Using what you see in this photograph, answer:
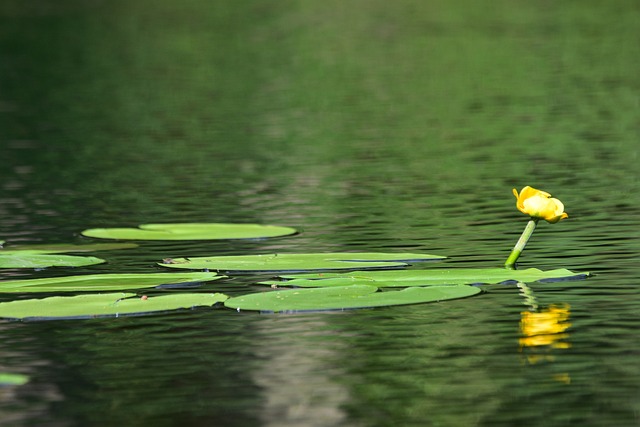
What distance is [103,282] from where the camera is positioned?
21.3ft

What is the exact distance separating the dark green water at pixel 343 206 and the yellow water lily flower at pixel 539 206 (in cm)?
31

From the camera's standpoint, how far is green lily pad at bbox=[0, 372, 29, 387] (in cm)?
485

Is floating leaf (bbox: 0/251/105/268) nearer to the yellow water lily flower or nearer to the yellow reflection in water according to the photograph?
the yellow water lily flower

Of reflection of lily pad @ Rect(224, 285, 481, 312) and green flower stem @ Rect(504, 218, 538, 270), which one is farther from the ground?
green flower stem @ Rect(504, 218, 538, 270)

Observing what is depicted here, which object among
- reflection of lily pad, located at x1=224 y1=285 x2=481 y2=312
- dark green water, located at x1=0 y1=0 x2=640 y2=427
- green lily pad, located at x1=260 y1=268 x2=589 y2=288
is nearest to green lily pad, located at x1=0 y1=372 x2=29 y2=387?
dark green water, located at x1=0 y1=0 x2=640 y2=427

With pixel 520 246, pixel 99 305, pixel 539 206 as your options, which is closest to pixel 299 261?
pixel 520 246

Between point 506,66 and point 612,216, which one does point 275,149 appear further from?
point 506,66

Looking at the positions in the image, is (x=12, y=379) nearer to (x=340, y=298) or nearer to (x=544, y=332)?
(x=340, y=298)

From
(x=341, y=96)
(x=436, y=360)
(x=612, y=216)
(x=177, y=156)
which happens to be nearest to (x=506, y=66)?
(x=341, y=96)

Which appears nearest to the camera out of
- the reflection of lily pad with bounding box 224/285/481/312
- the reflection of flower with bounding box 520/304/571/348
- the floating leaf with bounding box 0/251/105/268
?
the reflection of flower with bounding box 520/304/571/348

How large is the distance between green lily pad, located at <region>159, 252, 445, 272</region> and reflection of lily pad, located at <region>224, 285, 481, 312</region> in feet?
1.94

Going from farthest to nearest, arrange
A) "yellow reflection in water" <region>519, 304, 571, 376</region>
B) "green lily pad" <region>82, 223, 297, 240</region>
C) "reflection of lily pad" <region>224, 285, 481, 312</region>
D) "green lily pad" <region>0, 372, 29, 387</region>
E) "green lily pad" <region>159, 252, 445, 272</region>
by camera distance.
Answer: "green lily pad" <region>82, 223, 297, 240</region>
"green lily pad" <region>159, 252, 445, 272</region>
"reflection of lily pad" <region>224, 285, 481, 312</region>
"yellow reflection in water" <region>519, 304, 571, 376</region>
"green lily pad" <region>0, 372, 29, 387</region>

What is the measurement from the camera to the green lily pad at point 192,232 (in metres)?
8.02

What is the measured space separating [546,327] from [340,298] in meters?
0.79
